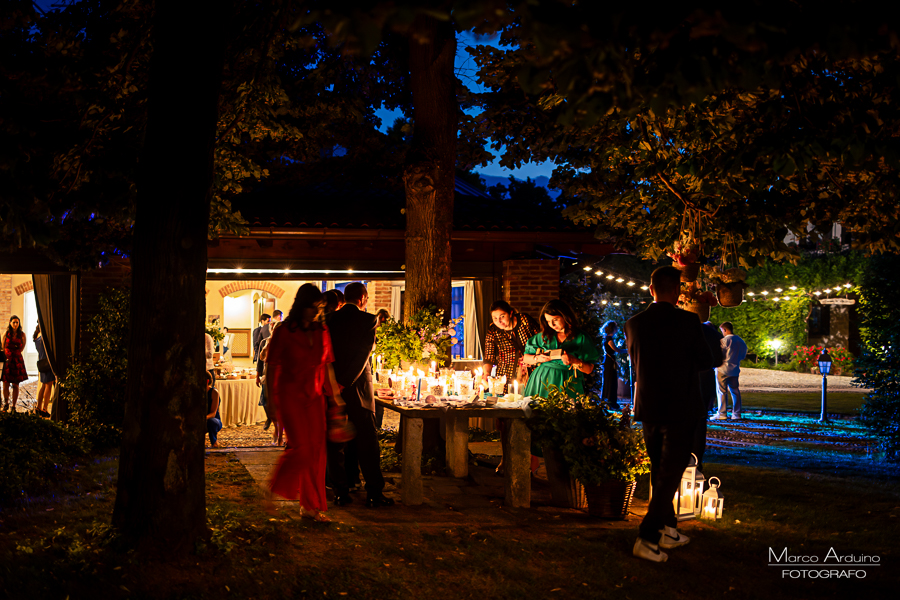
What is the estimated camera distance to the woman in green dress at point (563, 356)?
6719 millimetres

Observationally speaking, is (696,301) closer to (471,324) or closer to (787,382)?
(471,324)

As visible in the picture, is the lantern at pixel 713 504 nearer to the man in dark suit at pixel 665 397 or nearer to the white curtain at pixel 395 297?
the man in dark suit at pixel 665 397

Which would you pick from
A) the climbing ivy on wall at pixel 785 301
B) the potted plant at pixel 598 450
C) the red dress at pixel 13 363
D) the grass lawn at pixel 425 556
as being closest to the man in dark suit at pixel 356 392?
the grass lawn at pixel 425 556

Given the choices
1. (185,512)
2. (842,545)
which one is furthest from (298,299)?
(842,545)

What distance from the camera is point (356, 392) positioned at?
6.07 m

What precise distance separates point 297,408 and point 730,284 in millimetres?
4955

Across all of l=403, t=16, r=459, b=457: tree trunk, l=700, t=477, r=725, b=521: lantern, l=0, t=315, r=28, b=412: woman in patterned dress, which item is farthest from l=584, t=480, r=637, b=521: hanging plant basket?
l=0, t=315, r=28, b=412: woman in patterned dress

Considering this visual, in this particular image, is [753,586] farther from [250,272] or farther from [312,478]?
[250,272]

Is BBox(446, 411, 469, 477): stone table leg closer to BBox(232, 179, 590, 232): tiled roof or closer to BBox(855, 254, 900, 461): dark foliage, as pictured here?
BBox(232, 179, 590, 232): tiled roof

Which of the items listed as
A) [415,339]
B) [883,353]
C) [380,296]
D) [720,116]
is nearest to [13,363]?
[380,296]

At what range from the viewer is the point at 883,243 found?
704cm

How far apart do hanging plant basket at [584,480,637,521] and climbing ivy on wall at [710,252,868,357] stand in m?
22.2

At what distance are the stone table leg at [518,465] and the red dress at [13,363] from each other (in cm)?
1060

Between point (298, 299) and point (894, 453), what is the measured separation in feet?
26.0
